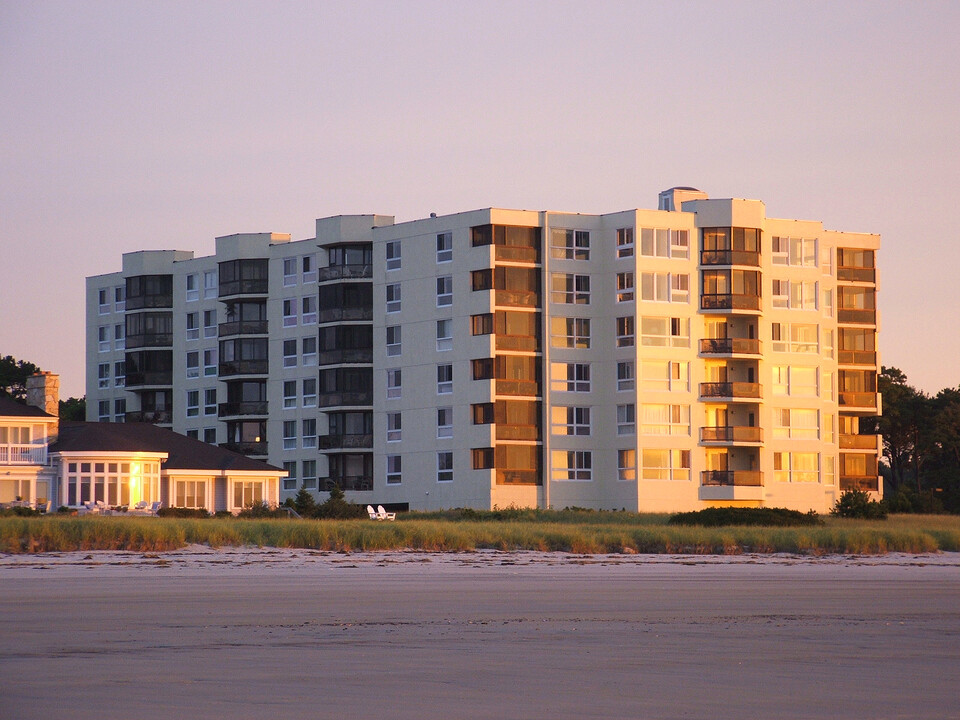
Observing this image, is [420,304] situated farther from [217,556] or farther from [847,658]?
[847,658]

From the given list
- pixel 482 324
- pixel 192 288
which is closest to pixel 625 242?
pixel 482 324

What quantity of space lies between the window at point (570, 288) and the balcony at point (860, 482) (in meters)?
20.4

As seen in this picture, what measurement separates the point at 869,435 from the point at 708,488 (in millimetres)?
16395

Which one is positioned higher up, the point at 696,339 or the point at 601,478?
the point at 696,339

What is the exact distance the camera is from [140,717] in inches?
453

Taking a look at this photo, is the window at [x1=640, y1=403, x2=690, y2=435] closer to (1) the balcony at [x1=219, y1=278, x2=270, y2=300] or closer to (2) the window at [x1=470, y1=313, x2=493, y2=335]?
(2) the window at [x1=470, y1=313, x2=493, y2=335]

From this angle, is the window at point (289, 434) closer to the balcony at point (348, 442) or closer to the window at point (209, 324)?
the balcony at point (348, 442)

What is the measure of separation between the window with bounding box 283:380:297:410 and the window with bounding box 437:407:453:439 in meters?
12.7

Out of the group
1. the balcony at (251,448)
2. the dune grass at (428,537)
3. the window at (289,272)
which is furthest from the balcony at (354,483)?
the dune grass at (428,537)

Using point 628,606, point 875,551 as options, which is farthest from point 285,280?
point 628,606

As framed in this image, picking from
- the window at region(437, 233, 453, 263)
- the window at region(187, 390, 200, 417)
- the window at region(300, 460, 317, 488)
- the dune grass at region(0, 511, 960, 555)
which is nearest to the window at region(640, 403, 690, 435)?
the window at region(437, 233, 453, 263)

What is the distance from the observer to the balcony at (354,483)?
299 ft

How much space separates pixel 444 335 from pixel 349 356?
7.76 meters

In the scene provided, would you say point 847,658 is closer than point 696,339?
Yes
